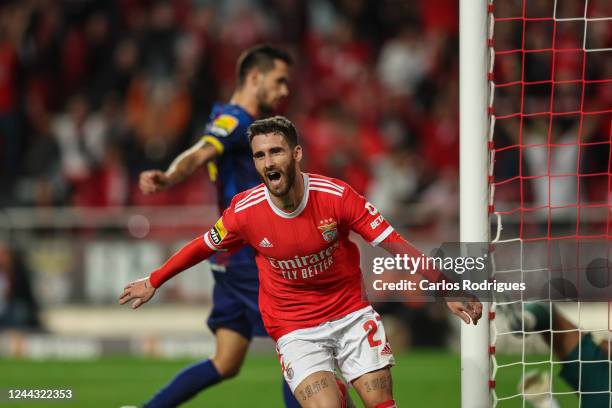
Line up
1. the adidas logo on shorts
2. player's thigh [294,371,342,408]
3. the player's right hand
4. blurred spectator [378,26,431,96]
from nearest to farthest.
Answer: player's thigh [294,371,342,408] < the adidas logo on shorts < the player's right hand < blurred spectator [378,26,431,96]

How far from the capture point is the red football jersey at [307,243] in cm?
507

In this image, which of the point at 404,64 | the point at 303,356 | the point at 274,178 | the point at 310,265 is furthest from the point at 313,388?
the point at 404,64

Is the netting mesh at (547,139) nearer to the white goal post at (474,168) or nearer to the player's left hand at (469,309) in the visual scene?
the white goal post at (474,168)

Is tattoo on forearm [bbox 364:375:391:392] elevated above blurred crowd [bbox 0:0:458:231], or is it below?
below

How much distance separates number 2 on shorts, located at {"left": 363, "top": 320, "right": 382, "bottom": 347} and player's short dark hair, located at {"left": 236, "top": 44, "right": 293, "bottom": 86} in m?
1.93

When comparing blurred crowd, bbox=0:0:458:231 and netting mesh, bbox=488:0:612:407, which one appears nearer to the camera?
netting mesh, bbox=488:0:612:407

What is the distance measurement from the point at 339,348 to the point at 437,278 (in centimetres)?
61

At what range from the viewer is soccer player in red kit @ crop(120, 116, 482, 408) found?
4.99 metres

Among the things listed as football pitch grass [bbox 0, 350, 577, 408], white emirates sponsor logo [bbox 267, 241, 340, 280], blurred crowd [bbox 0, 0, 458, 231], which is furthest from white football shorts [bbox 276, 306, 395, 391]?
blurred crowd [bbox 0, 0, 458, 231]

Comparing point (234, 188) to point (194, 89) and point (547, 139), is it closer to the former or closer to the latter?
point (547, 139)

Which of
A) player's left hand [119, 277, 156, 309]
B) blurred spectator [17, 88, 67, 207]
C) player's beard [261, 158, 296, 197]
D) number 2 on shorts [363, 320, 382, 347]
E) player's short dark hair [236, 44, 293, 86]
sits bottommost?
number 2 on shorts [363, 320, 382, 347]

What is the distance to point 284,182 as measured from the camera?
4.94 m

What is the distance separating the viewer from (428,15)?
14.1 meters

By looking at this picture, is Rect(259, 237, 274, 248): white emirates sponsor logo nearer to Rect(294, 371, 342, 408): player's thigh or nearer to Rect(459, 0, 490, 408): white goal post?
Rect(294, 371, 342, 408): player's thigh
